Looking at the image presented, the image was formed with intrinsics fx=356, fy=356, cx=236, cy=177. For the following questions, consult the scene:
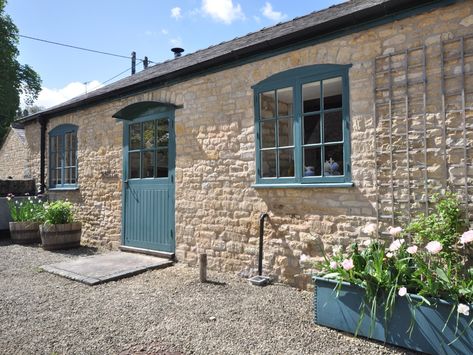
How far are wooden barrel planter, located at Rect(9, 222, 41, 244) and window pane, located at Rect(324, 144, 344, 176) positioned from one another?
277 inches

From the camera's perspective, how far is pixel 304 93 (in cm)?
488

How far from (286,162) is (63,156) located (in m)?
6.66

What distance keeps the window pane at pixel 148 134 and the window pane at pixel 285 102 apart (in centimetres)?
289

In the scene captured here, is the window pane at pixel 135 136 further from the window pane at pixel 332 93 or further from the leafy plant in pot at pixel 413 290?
the leafy plant in pot at pixel 413 290

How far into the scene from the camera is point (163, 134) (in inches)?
265

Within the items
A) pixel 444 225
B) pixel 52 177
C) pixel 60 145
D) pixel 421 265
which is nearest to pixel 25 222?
pixel 52 177

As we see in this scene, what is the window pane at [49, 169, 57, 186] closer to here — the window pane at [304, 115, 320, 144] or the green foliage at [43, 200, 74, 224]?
the green foliage at [43, 200, 74, 224]

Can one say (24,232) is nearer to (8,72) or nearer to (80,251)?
(80,251)

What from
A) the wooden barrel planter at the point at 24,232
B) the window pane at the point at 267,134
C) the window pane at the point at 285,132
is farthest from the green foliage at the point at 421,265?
the wooden barrel planter at the point at 24,232

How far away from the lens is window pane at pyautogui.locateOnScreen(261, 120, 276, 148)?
522 cm

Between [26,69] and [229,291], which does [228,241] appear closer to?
[229,291]

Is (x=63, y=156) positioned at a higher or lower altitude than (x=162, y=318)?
higher

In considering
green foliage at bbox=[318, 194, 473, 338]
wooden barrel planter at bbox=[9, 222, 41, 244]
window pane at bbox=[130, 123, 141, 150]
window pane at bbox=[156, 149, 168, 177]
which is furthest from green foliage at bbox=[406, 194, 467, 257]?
wooden barrel planter at bbox=[9, 222, 41, 244]

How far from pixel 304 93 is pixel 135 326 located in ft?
11.6
